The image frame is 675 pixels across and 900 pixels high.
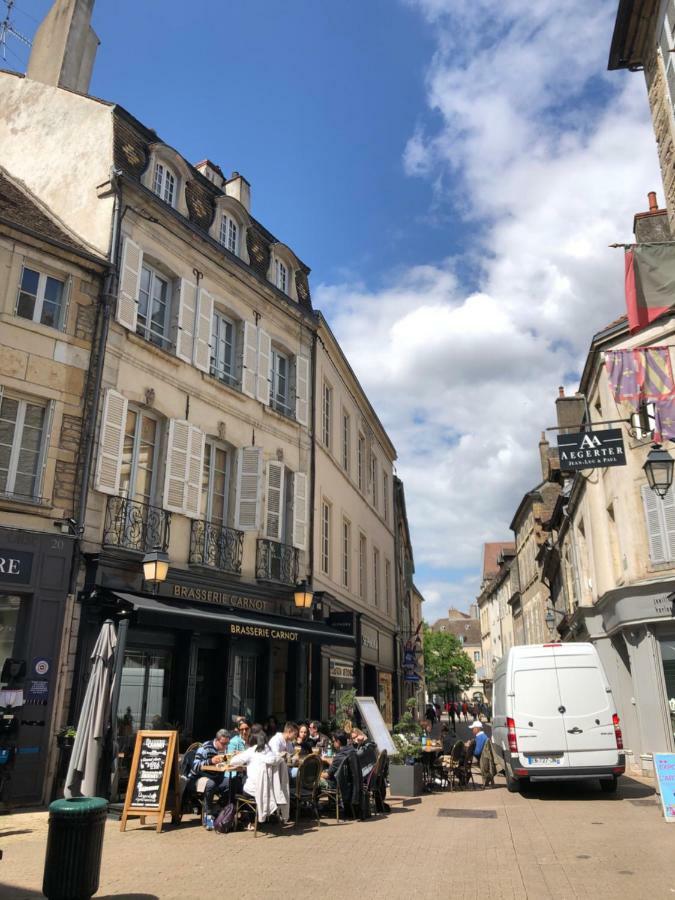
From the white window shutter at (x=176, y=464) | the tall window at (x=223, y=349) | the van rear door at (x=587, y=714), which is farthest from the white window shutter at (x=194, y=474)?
the van rear door at (x=587, y=714)

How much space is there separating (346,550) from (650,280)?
44.5 feet

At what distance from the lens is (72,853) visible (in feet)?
15.8

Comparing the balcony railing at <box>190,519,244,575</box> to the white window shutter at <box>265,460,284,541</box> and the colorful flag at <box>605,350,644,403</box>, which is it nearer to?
the white window shutter at <box>265,460,284,541</box>

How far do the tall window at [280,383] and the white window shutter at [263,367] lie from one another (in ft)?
1.54

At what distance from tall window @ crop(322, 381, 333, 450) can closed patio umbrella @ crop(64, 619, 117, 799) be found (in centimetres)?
1051

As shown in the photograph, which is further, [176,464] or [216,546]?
[216,546]

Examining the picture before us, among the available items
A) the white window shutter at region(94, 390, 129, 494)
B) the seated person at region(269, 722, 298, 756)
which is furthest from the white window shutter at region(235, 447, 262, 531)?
the seated person at region(269, 722, 298, 756)

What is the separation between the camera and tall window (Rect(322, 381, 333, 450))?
731 inches

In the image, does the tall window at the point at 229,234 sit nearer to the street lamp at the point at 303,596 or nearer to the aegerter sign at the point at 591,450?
the street lamp at the point at 303,596

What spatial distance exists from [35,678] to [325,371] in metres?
11.3

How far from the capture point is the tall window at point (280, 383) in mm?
16142

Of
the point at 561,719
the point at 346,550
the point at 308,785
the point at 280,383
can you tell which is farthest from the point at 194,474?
the point at 346,550

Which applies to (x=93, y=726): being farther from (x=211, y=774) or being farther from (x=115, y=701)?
(x=211, y=774)

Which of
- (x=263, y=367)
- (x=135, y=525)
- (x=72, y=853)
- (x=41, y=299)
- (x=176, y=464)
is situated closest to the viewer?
(x=72, y=853)
